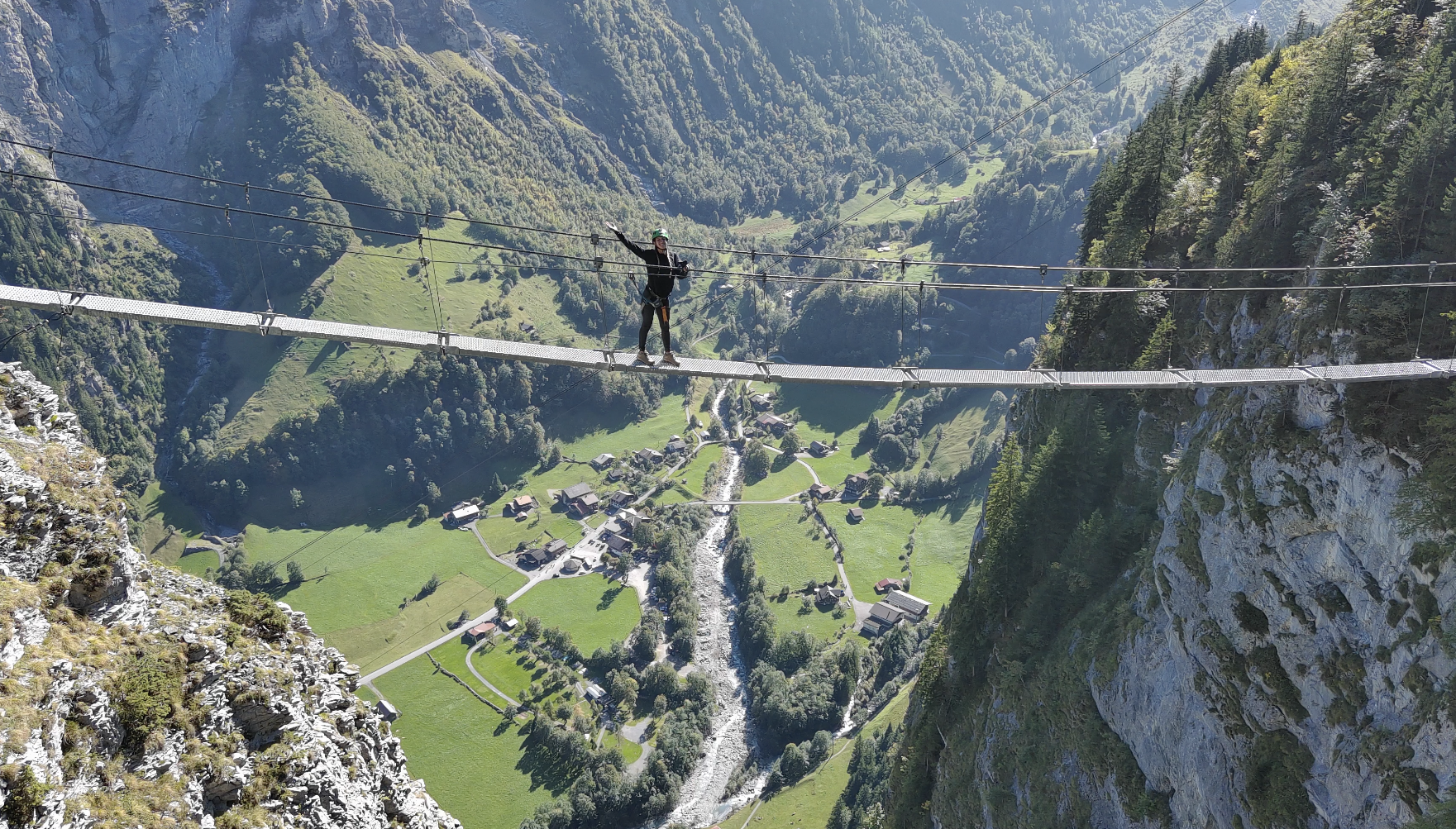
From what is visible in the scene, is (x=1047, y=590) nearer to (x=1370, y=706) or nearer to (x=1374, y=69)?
(x=1370, y=706)

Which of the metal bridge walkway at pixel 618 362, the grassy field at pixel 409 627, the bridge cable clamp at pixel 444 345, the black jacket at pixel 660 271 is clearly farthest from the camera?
the grassy field at pixel 409 627

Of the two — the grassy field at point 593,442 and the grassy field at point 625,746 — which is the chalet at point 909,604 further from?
the grassy field at point 593,442

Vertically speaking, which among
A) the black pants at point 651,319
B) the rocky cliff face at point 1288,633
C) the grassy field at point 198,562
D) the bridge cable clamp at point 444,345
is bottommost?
the grassy field at point 198,562

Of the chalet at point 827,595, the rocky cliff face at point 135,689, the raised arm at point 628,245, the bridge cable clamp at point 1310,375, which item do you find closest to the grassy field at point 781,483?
the chalet at point 827,595

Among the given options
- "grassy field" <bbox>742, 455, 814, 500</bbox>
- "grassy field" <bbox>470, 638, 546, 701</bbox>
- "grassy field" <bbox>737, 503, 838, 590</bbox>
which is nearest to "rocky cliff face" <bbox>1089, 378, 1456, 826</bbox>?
"grassy field" <bbox>470, 638, 546, 701</bbox>

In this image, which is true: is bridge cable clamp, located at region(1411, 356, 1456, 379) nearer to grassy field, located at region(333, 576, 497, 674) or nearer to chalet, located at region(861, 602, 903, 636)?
chalet, located at region(861, 602, 903, 636)

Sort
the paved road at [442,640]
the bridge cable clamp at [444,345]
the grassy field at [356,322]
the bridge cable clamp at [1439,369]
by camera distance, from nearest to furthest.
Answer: the bridge cable clamp at [1439,369] → the bridge cable clamp at [444,345] → the paved road at [442,640] → the grassy field at [356,322]

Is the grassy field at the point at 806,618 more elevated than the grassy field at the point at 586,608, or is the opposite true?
the grassy field at the point at 806,618
